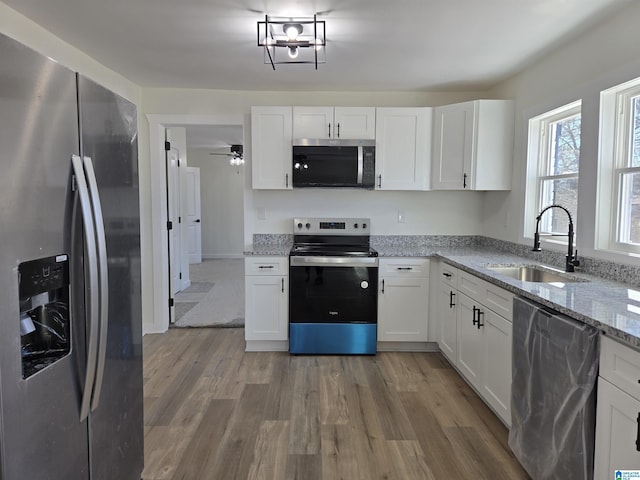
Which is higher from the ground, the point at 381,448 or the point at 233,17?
the point at 233,17

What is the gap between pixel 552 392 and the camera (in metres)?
1.70

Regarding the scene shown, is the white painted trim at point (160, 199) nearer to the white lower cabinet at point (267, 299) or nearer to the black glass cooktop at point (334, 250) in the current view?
the white lower cabinet at point (267, 299)

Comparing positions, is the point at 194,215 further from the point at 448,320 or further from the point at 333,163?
the point at 448,320

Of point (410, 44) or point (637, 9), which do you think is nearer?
point (637, 9)

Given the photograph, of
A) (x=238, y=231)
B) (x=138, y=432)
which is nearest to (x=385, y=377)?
(x=138, y=432)

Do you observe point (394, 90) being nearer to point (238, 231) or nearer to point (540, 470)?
point (540, 470)

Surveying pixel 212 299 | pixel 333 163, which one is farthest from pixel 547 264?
pixel 212 299

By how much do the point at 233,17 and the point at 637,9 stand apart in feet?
6.98

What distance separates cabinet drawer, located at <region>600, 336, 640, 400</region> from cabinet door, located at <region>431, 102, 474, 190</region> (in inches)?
83.1

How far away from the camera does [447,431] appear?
7.55ft

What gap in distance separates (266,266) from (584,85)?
8.48 feet

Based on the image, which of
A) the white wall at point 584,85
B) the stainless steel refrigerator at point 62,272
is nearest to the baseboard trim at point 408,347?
the white wall at point 584,85

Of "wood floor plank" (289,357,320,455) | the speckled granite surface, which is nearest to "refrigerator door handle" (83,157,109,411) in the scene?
"wood floor plank" (289,357,320,455)

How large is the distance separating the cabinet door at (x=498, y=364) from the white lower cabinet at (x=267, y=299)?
5.41 feet
